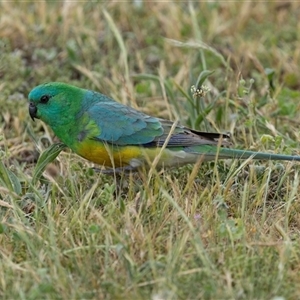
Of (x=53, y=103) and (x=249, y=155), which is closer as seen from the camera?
(x=249, y=155)

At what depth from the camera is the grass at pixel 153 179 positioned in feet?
10.7

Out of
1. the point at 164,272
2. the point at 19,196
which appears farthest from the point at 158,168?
the point at 164,272

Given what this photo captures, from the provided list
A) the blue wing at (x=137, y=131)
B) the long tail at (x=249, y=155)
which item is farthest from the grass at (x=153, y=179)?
the blue wing at (x=137, y=131)

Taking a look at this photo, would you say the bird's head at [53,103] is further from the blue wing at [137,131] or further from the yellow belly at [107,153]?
the yellow belly at [107,153]

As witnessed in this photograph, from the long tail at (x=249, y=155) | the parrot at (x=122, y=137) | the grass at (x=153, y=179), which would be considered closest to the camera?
the grass at (x=153, y=179)

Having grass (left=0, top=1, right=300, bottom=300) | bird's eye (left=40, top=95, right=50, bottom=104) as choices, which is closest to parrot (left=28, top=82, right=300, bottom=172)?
bird's eye (left=40, top=95, right=50, bottom=104)

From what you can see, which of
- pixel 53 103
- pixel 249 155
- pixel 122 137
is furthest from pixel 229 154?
pixel 53 103

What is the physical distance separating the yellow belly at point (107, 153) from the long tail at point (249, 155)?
0.46 meters

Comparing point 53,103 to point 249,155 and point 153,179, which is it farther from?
point 249,155

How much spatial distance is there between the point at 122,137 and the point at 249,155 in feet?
2.26

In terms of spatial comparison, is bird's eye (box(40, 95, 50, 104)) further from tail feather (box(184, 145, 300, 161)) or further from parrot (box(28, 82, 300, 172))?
tail feather (box(184, 145, 300, 161))

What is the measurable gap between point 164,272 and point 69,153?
1.70m

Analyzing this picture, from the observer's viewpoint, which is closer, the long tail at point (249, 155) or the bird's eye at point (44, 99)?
the long tail at point (249, 155)

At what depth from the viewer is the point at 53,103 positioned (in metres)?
4.50
